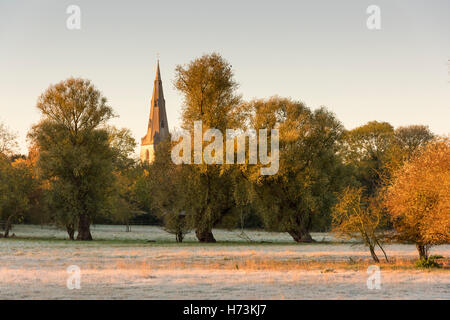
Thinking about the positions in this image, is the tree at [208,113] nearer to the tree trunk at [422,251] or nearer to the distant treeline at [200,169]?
the distant treeline at [200,169]

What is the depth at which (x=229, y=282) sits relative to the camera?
1956 cm

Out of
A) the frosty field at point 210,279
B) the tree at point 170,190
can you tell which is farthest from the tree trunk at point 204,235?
the frosty field at point 210,279

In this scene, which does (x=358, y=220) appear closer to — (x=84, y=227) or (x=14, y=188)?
(x=84, y=227)

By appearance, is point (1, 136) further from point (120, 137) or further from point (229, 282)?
point (229, 282)

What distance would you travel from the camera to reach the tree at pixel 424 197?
24.0 metres

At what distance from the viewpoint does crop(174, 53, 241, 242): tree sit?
46.9m

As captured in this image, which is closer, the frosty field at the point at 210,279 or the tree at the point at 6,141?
the frosty field at the point at 210,279

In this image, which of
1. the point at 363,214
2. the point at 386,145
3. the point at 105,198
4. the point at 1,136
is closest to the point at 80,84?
the point at 105,198

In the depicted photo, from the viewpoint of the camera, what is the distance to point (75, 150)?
4962 cm

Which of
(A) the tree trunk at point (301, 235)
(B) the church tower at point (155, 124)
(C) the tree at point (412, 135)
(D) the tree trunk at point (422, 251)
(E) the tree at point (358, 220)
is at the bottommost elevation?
(A) the tree trunk at point (301, 235)

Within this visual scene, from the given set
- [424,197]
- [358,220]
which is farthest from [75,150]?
[424,197]

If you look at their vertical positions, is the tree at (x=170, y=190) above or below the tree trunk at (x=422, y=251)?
above

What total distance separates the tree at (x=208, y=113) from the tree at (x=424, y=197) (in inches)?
870

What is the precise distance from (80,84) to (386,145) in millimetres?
45537
